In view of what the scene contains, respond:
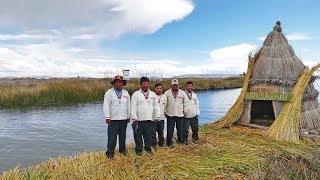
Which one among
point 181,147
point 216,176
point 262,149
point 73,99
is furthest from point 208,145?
point 73,99

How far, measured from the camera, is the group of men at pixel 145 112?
25.9 ft

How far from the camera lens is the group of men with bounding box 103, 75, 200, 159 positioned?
7.90 meters

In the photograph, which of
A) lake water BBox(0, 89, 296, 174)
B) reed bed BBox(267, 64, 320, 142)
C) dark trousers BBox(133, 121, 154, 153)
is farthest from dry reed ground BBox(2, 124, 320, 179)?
lake water BBox(0, 89, 296, 174)

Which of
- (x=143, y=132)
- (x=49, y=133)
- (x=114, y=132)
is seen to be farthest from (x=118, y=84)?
(x=49, y=133)

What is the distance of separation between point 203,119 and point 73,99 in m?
12.2

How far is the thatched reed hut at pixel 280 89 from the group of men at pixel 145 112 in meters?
2.96

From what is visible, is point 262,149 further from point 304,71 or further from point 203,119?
point 203,119

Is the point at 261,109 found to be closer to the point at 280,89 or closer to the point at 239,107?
the point at 239,107

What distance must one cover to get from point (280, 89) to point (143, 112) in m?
5.56

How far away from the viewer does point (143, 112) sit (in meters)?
8.14

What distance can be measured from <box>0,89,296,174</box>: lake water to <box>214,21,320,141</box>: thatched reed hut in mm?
5084

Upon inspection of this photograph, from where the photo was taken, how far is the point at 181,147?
887cm

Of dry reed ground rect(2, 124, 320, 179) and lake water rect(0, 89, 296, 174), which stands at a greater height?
dry reed ground rect(2, 124, 320, 179)

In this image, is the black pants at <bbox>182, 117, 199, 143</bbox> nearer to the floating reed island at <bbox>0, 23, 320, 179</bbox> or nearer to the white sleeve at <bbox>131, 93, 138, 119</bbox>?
the floating reed island at <bbox>0, 23, 320, 179</bbox>
